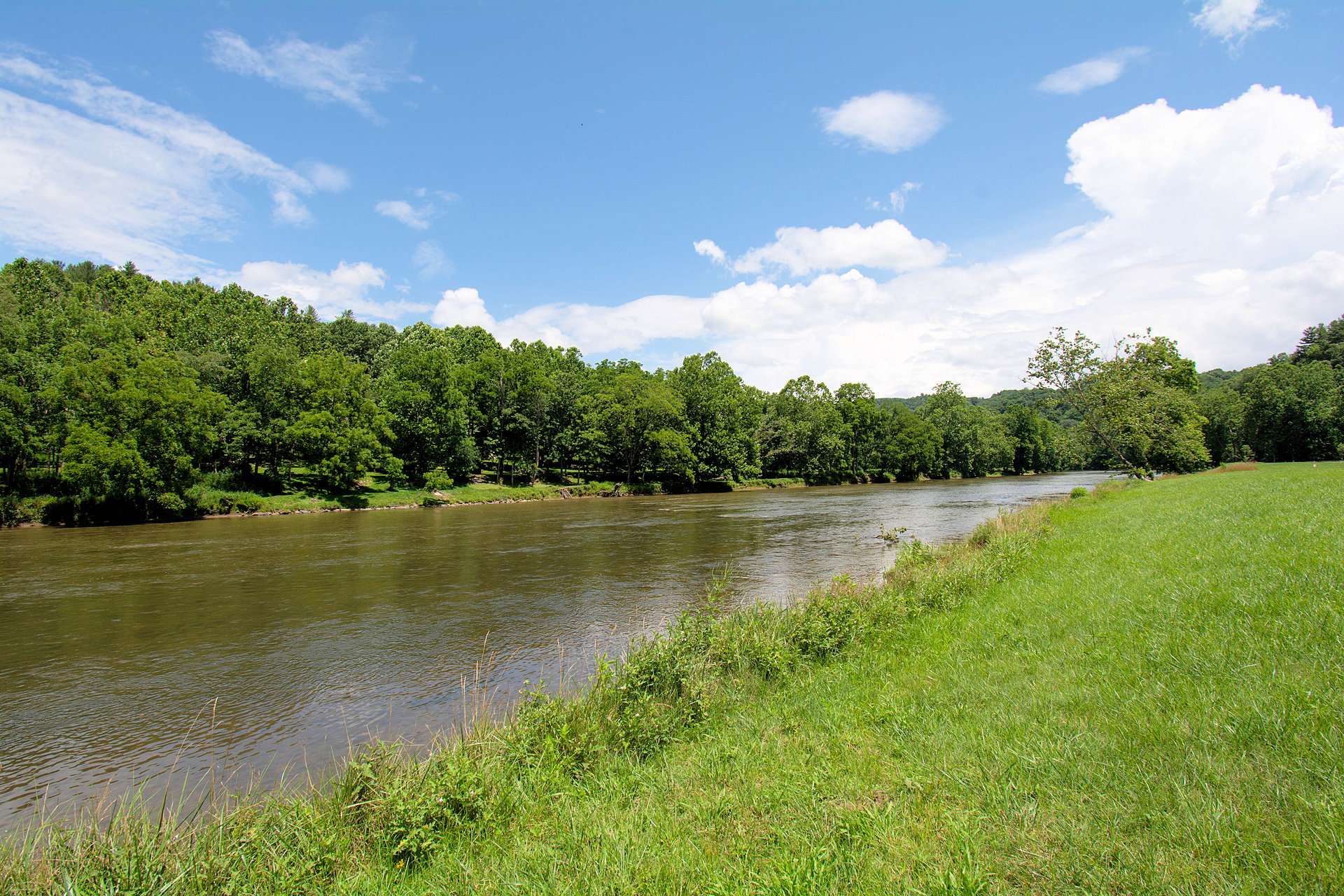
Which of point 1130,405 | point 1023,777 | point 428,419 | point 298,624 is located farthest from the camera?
point 428,419

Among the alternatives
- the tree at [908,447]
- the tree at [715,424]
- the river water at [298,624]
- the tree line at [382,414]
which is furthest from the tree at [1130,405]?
the tree at [908,447]

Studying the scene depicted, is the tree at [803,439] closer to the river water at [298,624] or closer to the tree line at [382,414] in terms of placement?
the tree line at [382,414]

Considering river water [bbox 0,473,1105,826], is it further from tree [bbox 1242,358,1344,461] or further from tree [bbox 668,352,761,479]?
tree [bbox 1242,358,1344,461]

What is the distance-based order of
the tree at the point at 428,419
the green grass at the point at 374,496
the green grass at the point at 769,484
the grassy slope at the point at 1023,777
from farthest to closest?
the green grass at the point at 769,484 → the tree at the point at 428,419 → the green grass at the point at 374,496 → the grassy slope at the point at 1023,777

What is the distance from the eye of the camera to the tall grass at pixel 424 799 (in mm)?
4812

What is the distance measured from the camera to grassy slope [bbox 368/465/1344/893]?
378cm

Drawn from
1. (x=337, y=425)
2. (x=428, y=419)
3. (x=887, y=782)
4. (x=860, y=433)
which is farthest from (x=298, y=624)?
(x=860, y=433)

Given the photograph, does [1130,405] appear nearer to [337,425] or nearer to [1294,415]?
[1294,415]

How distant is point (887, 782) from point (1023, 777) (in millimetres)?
1050

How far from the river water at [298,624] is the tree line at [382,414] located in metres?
9.13

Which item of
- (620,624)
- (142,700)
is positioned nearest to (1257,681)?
(620,624)

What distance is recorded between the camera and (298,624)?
1587 centimetres

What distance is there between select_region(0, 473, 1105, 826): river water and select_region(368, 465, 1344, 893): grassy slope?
3.46m

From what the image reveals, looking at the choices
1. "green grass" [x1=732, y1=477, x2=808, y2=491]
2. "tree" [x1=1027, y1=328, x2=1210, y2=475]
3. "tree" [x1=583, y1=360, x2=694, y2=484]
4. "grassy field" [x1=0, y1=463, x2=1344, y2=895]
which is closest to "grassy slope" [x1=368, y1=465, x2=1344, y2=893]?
"grassy field" [x1=0, y1=463, x2=1344, y2=895]
